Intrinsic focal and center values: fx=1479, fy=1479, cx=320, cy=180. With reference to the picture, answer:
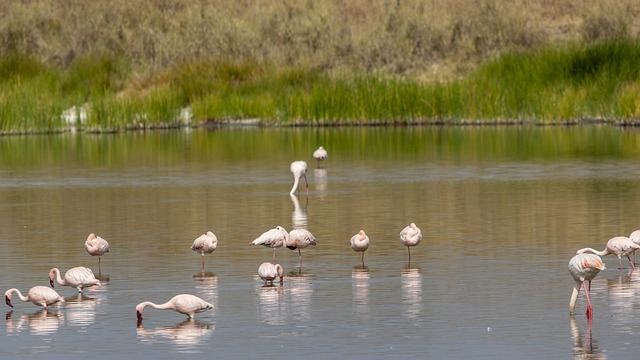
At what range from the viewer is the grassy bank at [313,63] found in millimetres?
40519

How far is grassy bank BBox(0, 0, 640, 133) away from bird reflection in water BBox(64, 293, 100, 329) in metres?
25.4

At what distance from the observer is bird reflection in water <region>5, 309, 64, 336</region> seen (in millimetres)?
12219

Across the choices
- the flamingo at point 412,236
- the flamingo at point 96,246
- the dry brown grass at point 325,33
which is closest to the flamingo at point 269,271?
the flamingo at point 412,236

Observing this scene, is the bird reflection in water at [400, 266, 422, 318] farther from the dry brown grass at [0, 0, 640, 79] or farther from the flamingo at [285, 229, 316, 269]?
the dry brown grass at [0, 0, 640, 79]

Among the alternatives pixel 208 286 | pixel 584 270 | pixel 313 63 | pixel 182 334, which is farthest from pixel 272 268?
pixel 313 63

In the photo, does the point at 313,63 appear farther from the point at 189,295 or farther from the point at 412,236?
the point at 189,295

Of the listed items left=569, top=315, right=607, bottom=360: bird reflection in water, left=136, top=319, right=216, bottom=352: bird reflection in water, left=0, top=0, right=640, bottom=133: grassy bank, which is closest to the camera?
left=569, top=315, right=607, bottom=360: bird reflection in water

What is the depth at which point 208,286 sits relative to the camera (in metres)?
14.1

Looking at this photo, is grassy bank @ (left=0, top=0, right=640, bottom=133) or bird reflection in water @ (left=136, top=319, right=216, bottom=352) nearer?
bird reflection in water @ (left=136, top=319, right=216, bottom=352)

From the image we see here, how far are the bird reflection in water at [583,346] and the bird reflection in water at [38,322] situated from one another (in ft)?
13.9

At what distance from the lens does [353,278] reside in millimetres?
14430

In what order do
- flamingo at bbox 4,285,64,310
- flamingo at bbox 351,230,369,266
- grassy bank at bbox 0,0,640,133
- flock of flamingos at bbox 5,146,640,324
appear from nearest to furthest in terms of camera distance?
flock of flamingos at bbox 5,146,640,324 → flamingo at bbox 4,285,64,310 → flamingo at bbox 351,230,369,266 → grassy bank at bbox 0,0,640,133

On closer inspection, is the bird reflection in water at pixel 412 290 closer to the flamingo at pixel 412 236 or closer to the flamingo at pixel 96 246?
the flamingo at pixel 412 236

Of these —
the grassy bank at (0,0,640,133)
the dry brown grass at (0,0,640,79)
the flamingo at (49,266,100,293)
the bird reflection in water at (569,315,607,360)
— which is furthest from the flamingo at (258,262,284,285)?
the dry brown grass at (0,0,640,79)
